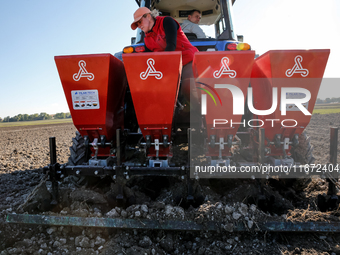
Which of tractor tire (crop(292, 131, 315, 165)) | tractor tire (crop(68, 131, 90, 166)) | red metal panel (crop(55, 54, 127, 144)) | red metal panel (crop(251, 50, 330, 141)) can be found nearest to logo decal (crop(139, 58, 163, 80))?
red metal panel (crop(55, 54, 127, 144))

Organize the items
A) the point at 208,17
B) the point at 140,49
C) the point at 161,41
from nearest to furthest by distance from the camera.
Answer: the point at 161,41 < the point at 140,49 < the point at 208,17

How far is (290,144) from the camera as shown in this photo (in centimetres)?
281

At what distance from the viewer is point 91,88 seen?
2.65 m

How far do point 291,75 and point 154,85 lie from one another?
1465 millimetres

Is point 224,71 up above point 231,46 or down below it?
below

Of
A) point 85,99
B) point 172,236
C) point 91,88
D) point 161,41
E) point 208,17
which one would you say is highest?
point 208,17

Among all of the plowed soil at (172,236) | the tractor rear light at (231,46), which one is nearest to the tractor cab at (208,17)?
the tractor rear light at (231,46)

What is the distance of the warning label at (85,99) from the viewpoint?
2.67m

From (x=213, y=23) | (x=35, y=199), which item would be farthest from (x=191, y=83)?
(x=213, y=23)

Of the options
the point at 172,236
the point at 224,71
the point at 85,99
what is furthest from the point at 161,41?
the point at 172,236

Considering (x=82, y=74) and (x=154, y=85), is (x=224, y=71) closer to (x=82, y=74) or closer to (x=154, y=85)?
(x=154, y=85)

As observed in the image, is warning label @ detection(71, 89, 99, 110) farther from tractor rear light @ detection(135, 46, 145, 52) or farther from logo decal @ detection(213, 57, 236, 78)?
logo decal @ detection(213, 57, 236, 78)

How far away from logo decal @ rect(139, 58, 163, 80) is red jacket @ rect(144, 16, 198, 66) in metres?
0.67

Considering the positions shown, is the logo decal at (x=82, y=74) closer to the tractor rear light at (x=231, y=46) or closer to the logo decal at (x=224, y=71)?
the logo decal at (x=224, y=71)
